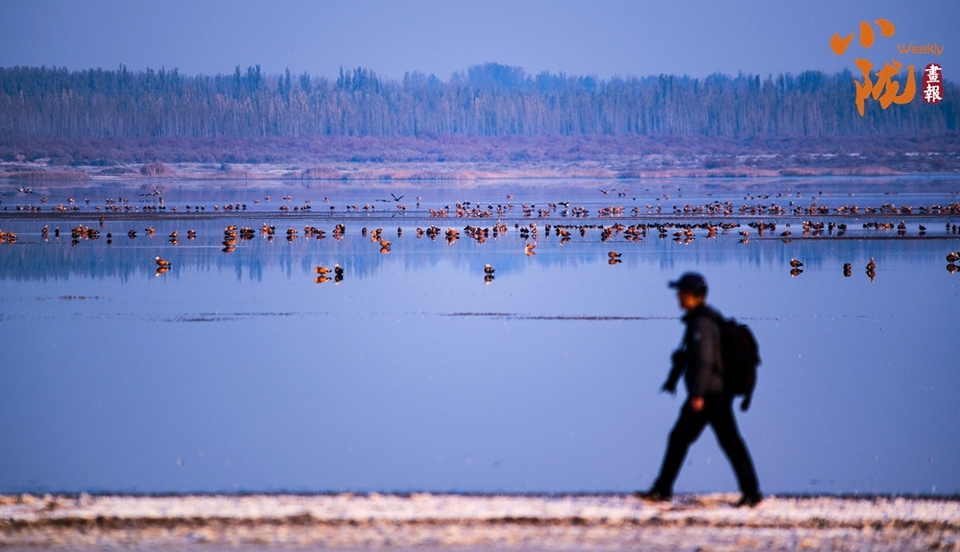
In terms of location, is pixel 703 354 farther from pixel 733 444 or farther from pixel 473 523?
pixel 473 523

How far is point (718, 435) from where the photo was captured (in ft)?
23.7

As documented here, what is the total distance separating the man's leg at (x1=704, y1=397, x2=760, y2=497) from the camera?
23.5 ft

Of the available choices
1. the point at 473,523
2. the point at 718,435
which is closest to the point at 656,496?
the point at 718,435

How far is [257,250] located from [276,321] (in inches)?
529

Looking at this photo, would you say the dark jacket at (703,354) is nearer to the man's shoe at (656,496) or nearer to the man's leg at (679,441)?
the man's leg at (679,441)

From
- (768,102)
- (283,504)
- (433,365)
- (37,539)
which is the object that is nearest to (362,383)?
(433,365)

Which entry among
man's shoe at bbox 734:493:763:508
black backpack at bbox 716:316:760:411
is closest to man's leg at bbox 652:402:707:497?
black backpack at bbox 716:316:760:411

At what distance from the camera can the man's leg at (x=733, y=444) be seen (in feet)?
23.5

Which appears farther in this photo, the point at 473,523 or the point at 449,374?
the point at 449,374

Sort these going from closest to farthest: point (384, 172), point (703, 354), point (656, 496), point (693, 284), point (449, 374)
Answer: point (703, 354) → point (693, 284) → point (656, 496) → point (449, 374) → point (384, 172)

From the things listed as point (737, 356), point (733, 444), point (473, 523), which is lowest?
point (473, 523)

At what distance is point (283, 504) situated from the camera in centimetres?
734

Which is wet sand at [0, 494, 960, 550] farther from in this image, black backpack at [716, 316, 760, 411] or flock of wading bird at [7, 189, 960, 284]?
flock of wading bird at [7, 189, 960, 284]

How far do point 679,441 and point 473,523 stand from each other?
51.6 inches
